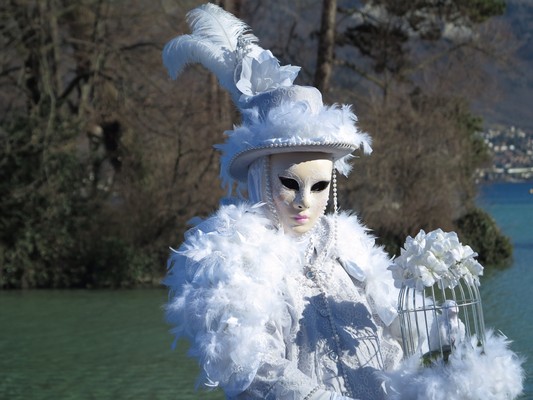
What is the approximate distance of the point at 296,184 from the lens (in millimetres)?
4008

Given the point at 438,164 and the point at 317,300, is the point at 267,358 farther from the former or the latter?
the point at 438,164

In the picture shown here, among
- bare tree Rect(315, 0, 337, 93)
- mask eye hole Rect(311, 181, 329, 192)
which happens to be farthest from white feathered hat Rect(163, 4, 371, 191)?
bare tree Rect(315, 0, 337, 93)

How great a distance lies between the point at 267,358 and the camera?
3656 millimetres

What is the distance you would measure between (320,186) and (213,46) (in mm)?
727

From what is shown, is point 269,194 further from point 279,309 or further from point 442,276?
point 442,276

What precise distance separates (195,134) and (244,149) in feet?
40.9

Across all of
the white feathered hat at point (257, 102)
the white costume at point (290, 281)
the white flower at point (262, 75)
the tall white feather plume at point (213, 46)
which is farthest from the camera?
the tall white feather plume at point (213, 46)

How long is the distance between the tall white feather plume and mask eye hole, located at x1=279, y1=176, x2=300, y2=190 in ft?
1.32

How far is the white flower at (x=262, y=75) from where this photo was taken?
4.11 meters

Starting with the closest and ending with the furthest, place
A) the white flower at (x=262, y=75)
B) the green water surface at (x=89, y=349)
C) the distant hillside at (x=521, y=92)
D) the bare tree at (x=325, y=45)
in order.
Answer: the white flower at (x=262, y=75) < the green water surface at (x=89, y=349) < the bare tree at (x=325, y=45) < the distant hillside at (x=521, y=92)

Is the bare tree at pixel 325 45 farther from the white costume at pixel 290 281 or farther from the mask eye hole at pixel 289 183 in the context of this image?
the mask eye hole at pixel 289 183

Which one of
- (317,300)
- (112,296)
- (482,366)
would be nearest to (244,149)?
(317,300)

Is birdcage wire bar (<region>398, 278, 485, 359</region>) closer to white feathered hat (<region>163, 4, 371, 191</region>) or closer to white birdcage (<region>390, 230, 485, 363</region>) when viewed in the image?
white birdcage (<region>390, 230, 485, 363</region>)

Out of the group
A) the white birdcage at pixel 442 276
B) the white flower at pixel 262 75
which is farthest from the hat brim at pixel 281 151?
the white birdcage at pixel 442 276
